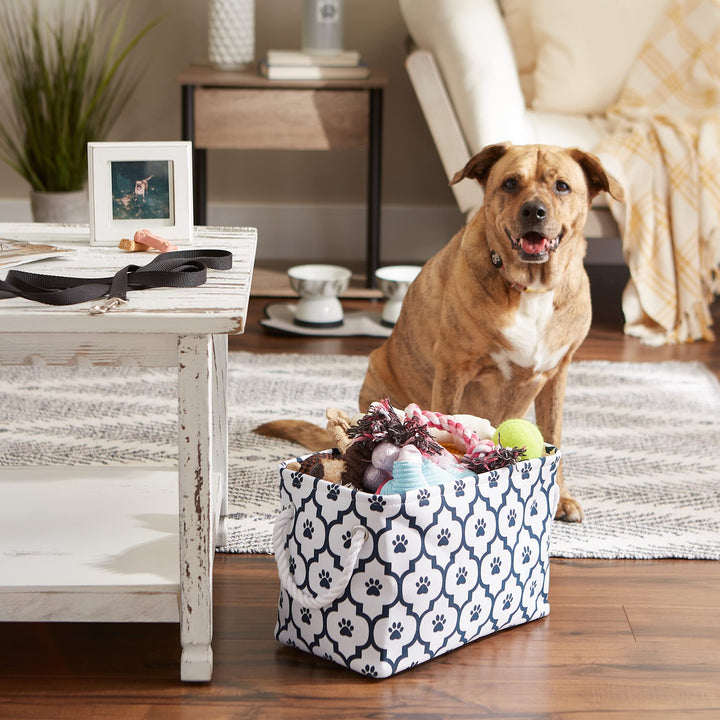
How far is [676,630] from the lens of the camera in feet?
4.81

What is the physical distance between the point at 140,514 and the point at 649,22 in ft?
8.16

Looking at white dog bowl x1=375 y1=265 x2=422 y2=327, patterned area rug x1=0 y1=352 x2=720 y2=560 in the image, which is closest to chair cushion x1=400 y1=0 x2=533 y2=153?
white dog bowl x1=375 y1=265 x2=422 y2=327

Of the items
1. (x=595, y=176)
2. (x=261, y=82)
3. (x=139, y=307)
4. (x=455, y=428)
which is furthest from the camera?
(x=261, y=82)

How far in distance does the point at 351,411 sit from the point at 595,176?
32.3 inches

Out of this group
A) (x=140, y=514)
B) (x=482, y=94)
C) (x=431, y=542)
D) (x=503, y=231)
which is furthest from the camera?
(x=482, y=94)

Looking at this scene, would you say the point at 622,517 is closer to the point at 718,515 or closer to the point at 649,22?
the point at 718,515

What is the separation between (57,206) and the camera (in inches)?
130

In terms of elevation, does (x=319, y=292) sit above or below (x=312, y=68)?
below

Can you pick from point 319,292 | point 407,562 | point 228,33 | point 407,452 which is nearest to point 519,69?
point 228,33

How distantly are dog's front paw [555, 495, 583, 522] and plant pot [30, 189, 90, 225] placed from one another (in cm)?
211

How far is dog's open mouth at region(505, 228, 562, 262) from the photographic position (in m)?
1.65

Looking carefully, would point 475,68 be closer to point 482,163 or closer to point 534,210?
point 482,163

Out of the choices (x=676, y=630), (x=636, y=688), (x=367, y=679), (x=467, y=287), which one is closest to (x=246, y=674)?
(x=367, y=679)

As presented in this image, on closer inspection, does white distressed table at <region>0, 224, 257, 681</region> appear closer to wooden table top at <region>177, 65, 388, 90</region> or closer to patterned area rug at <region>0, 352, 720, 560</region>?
patterned area rug at <region>0, 352, 720, 560</region>
